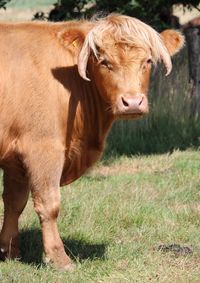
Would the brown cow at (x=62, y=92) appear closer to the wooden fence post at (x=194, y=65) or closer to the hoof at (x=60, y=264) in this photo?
the hoof at (x=60, y=264)

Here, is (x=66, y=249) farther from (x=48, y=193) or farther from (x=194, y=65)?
(x=194, y=65)

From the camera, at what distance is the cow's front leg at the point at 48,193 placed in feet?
17.4

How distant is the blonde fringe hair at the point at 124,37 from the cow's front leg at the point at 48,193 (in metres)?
0.67

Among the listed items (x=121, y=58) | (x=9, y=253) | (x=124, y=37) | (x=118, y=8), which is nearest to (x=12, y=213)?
(x=9, y=253)

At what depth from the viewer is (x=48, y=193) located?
5.39 metres

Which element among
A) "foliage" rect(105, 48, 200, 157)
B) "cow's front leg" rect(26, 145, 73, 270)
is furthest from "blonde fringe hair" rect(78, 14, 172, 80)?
"foliage" rect(105, 48, 200, 157)

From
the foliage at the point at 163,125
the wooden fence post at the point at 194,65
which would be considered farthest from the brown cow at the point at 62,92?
the wooden fence post at the point at 194,65

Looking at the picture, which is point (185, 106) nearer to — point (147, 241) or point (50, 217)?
point (147, 241)

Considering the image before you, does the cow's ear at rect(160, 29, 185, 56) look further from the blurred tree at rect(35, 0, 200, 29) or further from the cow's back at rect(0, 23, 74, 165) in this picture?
the blurred tree at rect(35, 0, 200, 29)

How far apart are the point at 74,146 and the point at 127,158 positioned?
429 centimetres

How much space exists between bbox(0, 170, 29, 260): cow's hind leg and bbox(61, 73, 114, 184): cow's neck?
43cm

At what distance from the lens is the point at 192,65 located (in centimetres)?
1143

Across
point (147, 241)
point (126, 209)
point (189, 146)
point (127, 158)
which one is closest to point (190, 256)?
point (147, 241)

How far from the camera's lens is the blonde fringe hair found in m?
5.22
